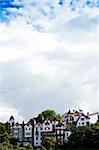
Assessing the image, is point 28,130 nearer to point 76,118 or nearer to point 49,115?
point 49,115

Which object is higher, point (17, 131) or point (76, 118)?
point (76, 118)

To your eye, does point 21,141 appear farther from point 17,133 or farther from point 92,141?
point 92,141

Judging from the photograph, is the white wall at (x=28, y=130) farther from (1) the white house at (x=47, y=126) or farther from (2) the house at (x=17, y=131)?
(1) the white house at (x=47, y=126)

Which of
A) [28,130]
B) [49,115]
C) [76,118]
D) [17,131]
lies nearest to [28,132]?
[28,130]

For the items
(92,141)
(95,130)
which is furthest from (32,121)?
(92,141)

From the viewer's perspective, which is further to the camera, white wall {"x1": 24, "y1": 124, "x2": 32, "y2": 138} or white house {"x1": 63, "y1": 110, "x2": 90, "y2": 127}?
white wall {"x1": 24, "y1": 124, "x2": 32, "y2": 138}

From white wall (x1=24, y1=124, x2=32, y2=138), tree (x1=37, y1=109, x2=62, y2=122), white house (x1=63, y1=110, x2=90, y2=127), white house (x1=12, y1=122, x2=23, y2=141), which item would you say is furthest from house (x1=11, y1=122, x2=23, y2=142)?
white house (x1=63, y1=110, x2=90, y2=127)

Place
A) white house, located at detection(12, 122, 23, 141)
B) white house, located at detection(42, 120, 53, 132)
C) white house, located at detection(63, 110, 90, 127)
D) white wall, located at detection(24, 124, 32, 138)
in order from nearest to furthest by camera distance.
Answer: white house, located at detection(63, 110, 90, 127) → white house, located at detection(12, 122, 23, 141) → white house, located at detection(42, 120, 53, 132) → white wall, located at detection(24, 124, 32, 138)

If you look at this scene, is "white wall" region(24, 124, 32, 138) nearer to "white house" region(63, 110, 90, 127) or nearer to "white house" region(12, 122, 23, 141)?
"white house" region(12, 122, 23, 141)

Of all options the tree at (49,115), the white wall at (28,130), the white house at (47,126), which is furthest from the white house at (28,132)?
the white house at (47,126)

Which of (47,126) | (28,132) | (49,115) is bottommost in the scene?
(28,132)

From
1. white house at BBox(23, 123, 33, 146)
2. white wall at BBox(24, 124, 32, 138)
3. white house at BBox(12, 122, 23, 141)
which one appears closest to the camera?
white house at BBox(12, 122, 23, 141)

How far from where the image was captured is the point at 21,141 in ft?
43.0

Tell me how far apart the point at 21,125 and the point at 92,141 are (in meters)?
7.52
